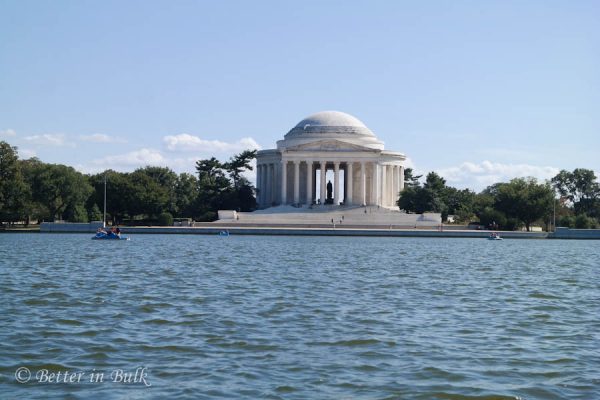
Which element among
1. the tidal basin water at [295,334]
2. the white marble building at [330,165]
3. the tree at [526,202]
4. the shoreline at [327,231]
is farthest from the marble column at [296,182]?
the tidal basin water at [295,334]

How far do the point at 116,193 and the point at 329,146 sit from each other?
3155cm

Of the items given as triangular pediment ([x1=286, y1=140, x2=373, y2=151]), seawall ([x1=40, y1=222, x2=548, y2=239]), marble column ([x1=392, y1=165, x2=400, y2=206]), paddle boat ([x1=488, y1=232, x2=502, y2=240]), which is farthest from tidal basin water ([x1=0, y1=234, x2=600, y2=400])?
marble column ([x1=392, y1=165, x2=400, y2=206])

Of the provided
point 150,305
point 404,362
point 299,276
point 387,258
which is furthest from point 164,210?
point 404,362

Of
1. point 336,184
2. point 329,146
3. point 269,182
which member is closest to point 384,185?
point 336,184

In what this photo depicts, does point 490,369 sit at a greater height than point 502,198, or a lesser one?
lesser

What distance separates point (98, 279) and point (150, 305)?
10.4m

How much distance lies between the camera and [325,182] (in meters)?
135

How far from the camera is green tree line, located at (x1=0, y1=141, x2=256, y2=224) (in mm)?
107688

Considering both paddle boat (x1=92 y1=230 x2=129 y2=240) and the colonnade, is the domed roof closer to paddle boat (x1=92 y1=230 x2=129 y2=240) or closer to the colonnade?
the colonnade

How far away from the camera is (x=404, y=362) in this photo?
19.8 m

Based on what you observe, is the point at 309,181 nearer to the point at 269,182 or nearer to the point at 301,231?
the point at 269,182

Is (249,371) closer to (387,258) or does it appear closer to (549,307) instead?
(549,307)

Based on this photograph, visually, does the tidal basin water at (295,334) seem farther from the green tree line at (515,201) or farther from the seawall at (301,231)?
the green tree line at (515,201)

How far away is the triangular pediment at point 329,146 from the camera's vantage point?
132 metres
